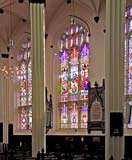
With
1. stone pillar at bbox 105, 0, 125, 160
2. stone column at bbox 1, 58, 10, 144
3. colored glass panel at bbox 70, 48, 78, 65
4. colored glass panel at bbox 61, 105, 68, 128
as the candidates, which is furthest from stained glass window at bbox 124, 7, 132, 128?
stone column at bbox 1, 58, 10, 144

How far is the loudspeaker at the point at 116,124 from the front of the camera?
1155 centimetres

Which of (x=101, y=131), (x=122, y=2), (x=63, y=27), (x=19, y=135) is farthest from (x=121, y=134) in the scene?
(x=19, y=135)

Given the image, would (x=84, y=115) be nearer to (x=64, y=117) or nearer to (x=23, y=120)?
(x=64, y=117)

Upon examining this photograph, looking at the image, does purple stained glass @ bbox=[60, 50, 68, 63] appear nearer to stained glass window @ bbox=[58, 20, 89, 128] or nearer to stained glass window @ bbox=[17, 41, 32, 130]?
stained glass window @ bbox=[58, 20, 89, 128]

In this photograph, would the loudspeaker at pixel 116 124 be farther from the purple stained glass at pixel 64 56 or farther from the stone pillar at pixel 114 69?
the purple stained glass at pixel 64 56

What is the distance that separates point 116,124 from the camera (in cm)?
1159

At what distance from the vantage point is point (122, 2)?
12031mm

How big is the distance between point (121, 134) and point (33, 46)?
5961 mm

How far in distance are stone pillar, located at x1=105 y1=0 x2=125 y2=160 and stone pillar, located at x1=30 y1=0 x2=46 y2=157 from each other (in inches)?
167

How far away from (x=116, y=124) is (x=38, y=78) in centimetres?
494

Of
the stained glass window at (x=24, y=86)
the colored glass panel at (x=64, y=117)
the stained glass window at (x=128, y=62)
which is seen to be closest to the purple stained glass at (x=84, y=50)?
the stained glass window at (x=128, y=62)

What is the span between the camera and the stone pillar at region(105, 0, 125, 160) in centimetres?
1165

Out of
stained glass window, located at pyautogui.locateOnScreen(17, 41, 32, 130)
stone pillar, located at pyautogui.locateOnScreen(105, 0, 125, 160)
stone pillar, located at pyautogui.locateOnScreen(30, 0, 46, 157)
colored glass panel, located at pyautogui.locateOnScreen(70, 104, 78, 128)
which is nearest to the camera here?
stone pillar, located at pyautogui.locateOnScreen(105, 0, 125, 160)

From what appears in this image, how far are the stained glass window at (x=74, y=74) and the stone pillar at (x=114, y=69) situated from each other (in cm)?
990
